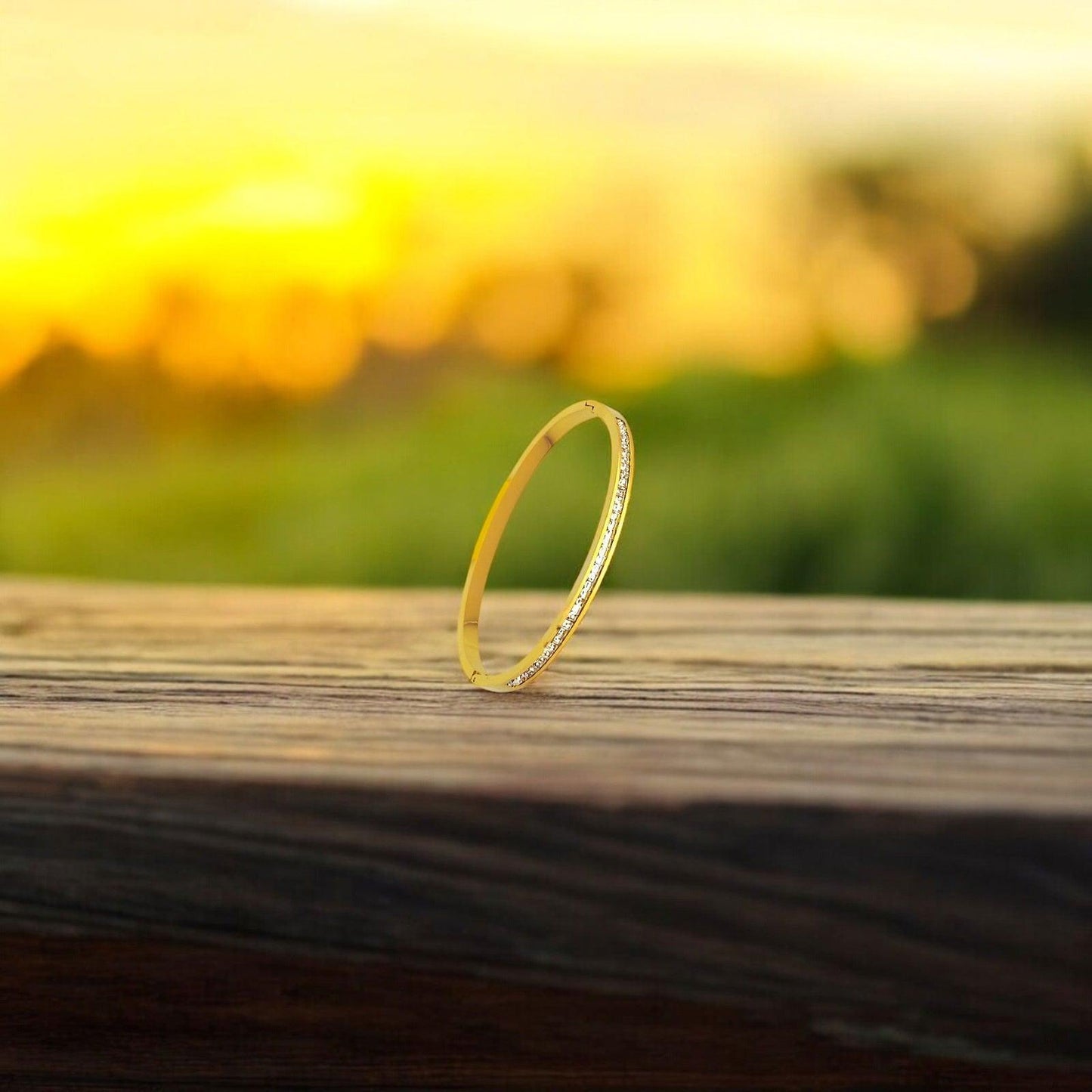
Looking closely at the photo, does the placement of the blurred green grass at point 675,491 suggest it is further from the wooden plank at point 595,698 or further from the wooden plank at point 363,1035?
the wooden plank at point 363,1035

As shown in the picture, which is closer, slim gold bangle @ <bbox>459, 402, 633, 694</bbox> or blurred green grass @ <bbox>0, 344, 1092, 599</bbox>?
slim gold bangle @ <bbox>459, 402, 633, 694</bbox>

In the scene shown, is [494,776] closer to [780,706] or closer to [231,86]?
[780,706]

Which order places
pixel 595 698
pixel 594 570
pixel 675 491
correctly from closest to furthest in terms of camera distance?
1. pixel 595 698
2. pixel 594 570
3. pixel 675 491

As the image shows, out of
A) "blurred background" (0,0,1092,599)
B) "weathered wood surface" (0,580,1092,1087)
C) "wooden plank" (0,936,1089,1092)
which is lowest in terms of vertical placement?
"wooden plank" (0,936,1089,1092)

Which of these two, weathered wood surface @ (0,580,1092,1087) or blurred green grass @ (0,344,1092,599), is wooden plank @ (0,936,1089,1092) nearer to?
weathered wood surface @ (0,580,1092,1087)

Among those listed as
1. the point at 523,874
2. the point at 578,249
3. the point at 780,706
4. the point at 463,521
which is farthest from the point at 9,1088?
the point at 578,249

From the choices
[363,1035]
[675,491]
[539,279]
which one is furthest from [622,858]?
[539,279]

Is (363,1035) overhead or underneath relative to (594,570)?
underneath

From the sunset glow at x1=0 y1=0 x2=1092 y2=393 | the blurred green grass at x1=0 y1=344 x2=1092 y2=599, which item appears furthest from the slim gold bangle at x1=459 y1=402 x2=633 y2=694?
the sunset glow at x1=0 y1=0 x2=1092 y2=393

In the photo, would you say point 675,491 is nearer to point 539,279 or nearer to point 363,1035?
point 539,279
